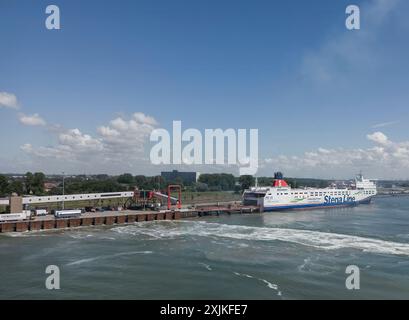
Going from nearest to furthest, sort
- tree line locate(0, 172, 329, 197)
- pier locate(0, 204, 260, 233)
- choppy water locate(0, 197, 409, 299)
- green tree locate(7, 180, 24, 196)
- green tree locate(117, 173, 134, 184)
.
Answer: choppy water locate(0, 197, 409, 299) < pier locate(0, 204, 260, 233) < green tree locate(7, 180, 24, 196) < tree line locate(0, 172, 329, 197) < green tree locate(117, 173, 134, 184)

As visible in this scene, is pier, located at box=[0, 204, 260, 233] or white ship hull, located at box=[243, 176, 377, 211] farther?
white ship hull, located at box=[243, 176, 377, 211]

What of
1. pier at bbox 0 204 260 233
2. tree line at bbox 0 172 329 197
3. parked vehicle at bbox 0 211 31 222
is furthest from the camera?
tree line at bbox 0 172 329 197

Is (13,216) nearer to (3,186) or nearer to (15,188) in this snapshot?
(3,186)

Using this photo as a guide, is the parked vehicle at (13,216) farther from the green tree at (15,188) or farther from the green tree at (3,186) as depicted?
the green tree at (15,188)

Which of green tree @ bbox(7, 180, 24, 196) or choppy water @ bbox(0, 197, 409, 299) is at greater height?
green tree @ bbox(7, 180, 24, 196)
